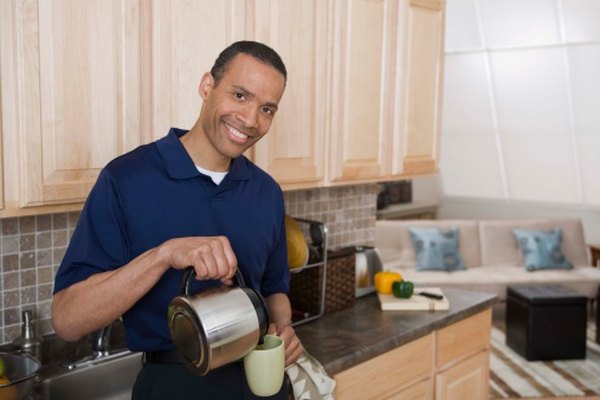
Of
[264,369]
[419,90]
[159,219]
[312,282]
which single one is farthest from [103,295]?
[419,90]

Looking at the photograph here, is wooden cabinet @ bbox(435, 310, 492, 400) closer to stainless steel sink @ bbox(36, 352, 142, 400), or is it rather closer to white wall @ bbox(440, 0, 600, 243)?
stainless steel sink @ bbox(36, 352, 142, 400)

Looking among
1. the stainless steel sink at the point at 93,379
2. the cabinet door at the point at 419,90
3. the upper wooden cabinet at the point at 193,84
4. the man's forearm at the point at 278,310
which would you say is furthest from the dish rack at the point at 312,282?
the stainless steel sink at the point at 93,379

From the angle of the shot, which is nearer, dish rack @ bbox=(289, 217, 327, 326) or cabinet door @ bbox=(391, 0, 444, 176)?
dish rack @ bbox=(289, 217, 327, 326)

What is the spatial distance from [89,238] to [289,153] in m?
1.00

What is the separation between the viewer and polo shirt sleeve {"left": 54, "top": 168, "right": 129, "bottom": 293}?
146 cm

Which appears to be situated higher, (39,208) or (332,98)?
(332,98)

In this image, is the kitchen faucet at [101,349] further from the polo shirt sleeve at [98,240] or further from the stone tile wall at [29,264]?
the polo shirt sleeve at [98,240]

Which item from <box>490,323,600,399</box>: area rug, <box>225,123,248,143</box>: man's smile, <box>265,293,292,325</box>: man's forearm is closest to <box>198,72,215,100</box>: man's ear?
<box>225,123,248,143</box>: man's smile

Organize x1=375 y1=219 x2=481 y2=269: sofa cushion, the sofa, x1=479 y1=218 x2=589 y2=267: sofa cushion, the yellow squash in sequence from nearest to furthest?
1. the yellow squash
2. the sofa
3. x1=375 y1=219 x2=481 y2=269: sofa cushion
4. x1=479 y1=218 x2=589 y2=267: sofa cushion

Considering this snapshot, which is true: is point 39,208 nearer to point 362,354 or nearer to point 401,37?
point 362,354

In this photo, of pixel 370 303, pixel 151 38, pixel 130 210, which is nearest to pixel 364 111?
pixel 370 303

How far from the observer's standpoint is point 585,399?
4188mm

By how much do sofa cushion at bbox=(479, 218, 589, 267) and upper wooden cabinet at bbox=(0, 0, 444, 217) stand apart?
3.80 metres

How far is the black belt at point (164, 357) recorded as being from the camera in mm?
1619
